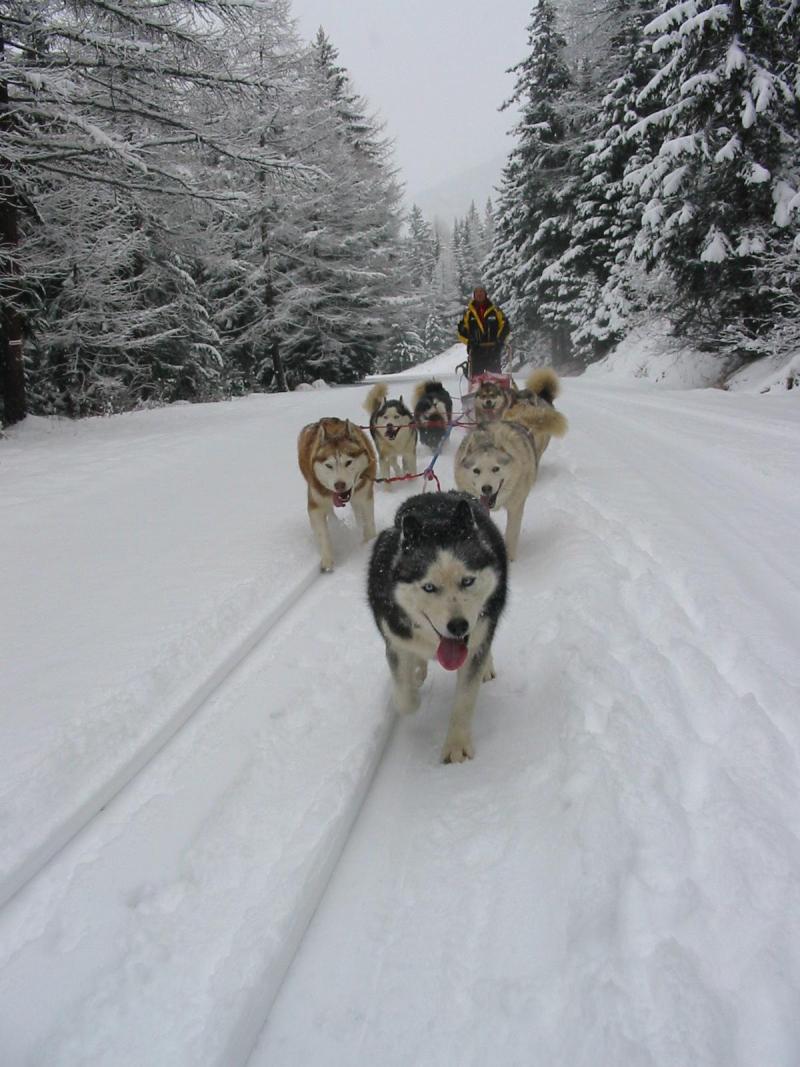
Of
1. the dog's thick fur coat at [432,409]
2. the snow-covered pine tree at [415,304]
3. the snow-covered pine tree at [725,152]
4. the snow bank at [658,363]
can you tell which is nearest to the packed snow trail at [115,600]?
the dog's thick fur coat at [432,409]

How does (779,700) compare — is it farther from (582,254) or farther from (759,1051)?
(582,254)

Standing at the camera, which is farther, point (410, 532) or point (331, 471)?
point (331, 471)

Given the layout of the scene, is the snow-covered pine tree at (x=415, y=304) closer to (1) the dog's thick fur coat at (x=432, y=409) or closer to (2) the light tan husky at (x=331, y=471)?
(1) the dog's thick fur coat at (x=432, y=409)

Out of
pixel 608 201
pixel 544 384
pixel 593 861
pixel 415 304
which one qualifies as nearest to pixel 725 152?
pixel 544 384

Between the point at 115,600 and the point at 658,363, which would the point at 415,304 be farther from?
the point at 115,600

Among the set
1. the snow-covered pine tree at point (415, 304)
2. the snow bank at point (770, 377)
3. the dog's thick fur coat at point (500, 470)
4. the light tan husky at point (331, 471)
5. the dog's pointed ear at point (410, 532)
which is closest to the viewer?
the dog's pointed ear at point (410, 532)

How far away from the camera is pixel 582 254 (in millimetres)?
21672

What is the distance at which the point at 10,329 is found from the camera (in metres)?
8.95

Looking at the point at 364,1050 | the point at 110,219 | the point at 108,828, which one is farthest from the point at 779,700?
the point at 110,219

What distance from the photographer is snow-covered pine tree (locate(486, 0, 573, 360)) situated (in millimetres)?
22391

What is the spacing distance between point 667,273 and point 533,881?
14.5 meters

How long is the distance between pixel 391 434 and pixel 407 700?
502cm

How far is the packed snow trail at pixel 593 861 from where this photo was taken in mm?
1553

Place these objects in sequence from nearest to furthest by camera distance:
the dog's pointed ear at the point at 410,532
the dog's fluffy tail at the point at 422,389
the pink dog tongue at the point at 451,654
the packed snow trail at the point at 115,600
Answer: the pink dog tongue at the point at 451,654 < the packed snow trail at the point at 115,600 < the dog's pointed ear at the point at 410,532 < the dog's fluffy tail at the point at 422,389
